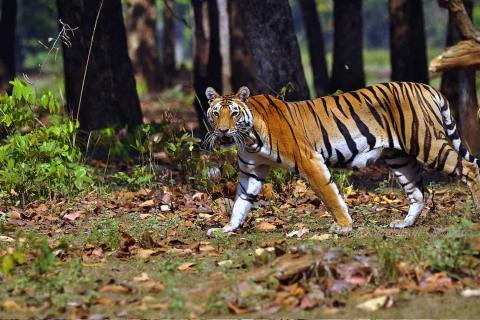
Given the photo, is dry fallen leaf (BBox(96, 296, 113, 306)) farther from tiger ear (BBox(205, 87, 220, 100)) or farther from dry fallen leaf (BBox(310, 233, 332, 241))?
tiger ear (BBox(205, 87, 220, 100))

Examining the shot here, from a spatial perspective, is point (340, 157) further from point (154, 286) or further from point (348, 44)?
point (348, 44)

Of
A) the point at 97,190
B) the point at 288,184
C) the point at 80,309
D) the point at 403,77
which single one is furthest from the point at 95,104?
the point at 80,309

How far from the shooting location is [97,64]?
13758mm

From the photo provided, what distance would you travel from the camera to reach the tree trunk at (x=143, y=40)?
2772cm

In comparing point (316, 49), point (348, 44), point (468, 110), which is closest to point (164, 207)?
point (468, 110)

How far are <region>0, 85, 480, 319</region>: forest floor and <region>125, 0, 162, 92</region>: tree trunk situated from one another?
18.7m

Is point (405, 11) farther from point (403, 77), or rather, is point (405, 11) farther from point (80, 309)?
point (80, 309)

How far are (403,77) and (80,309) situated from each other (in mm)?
11170

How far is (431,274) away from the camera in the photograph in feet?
21.2

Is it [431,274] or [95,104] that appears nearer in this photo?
[431,274]

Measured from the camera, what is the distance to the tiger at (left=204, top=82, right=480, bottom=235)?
27.6ft

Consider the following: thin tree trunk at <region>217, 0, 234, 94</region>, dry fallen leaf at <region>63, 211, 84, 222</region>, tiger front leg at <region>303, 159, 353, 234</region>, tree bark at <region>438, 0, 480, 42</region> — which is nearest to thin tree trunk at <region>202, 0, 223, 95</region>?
thin tree trunk at <region>217, 0, 234, 94</region>

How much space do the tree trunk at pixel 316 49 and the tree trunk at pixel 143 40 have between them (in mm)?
6994

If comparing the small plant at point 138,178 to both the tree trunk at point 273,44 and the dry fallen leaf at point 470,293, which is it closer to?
the tree trunk at point 273,44
